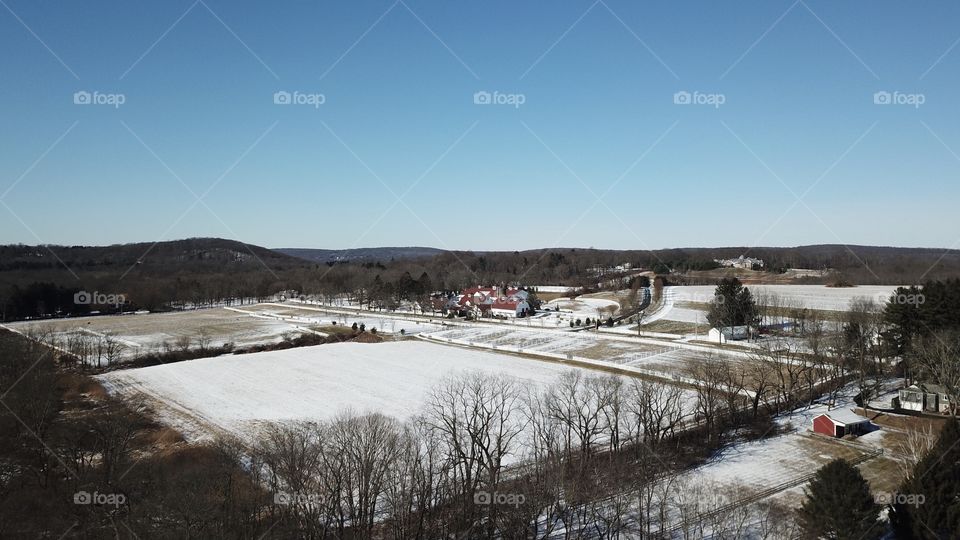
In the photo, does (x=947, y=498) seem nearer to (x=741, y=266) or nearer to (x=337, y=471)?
(x=337, y=471)

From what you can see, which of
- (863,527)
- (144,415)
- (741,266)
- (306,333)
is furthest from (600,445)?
(741,266)

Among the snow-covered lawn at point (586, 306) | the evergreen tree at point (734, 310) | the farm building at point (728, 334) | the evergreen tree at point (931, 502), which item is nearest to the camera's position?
the evergreen tree at point (931, 502)

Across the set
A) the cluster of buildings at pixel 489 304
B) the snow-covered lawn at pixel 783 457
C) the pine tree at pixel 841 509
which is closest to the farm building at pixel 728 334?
the snow-covered lawn at pixel 783 457

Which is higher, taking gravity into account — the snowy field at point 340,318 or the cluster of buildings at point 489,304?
the cluster of buildings at point 489,304

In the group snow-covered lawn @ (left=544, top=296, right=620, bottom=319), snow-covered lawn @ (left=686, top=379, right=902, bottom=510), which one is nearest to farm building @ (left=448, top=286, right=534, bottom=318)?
snow-covered lawn @ (left=544, top=296, right=620, bottom=319)

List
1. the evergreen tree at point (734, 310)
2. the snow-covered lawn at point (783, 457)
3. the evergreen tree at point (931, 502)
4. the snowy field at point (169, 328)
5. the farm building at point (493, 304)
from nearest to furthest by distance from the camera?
the evergreen tree at point (931, 502)
the snow-covered lawn at point (783, 457)
the evergreen tree at point (734, 310)
the snowy field at point (169, 328)
the farm building at point (493, 304)

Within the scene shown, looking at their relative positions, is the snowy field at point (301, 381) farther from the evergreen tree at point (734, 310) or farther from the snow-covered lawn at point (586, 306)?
the snow-covered lawn at point (586, 306)
